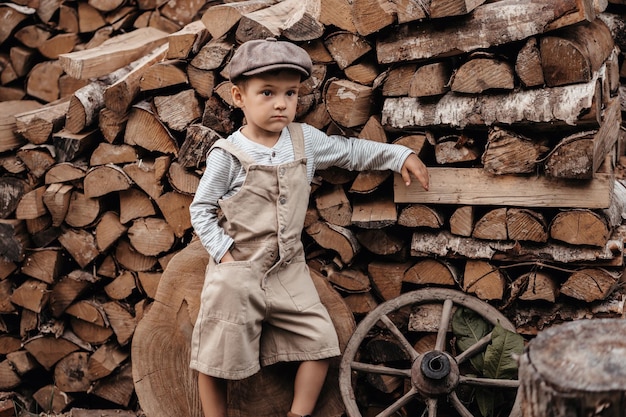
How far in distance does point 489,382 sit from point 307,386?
0.73 metres

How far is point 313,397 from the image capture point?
3326 millimetres

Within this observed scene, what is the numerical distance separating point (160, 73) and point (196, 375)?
134cm

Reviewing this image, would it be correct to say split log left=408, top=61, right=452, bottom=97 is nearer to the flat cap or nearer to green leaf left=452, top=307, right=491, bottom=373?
the flat cap

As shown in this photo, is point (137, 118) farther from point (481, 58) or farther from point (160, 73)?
point (481, 58)

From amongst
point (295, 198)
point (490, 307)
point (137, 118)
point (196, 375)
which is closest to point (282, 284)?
point (295, 198)

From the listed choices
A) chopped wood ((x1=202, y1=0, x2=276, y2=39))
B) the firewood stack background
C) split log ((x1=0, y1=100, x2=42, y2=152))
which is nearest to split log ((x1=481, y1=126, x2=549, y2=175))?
the firewood stack background

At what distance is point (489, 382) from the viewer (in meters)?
3.32

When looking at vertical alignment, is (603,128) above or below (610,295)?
above

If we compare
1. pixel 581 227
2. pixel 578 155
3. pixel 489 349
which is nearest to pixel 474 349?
pixel 489 349

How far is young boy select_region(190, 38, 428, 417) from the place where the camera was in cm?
320

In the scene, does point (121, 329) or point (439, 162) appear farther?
point (121, 329)

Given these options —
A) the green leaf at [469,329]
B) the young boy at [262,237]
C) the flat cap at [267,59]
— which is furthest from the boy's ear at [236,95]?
the green leaf at [469,329]

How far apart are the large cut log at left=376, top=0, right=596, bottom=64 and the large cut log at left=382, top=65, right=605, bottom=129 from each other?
0.62ft

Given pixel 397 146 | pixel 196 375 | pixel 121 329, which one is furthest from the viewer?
pixel 121 329
